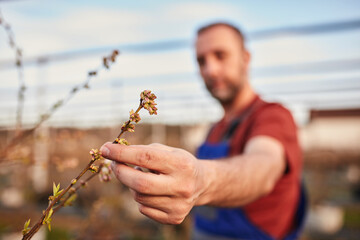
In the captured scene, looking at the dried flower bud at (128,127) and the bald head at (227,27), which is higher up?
the bald head at (227,27)

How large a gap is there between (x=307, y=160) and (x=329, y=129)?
17.3ft

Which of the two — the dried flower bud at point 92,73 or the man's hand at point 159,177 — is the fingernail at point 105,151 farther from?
the dried flower bud at point 92,73

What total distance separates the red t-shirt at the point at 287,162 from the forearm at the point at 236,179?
17 centimetres

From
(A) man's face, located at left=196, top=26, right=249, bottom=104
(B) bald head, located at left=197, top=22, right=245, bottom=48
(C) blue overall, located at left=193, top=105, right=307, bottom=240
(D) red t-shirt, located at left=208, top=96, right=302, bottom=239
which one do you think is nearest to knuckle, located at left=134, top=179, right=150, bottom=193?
(D) red t-shirt, located at left=208, top=96, right=302, bottom=239

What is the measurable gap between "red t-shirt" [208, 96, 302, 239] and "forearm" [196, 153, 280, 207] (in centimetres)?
17

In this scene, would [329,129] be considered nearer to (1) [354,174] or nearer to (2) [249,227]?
(1) [354,174]

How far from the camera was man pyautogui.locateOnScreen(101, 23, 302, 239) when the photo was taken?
17.5 inches

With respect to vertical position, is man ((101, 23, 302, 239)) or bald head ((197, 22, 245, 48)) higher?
bald head ((197, 22, 245, 48))

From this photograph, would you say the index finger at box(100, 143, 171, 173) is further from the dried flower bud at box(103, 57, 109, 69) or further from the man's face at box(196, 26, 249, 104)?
the man's face at box(196, 26, 249, 104)

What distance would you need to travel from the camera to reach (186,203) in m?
0.48

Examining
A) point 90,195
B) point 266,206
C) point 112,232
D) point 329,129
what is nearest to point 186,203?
point 266,206

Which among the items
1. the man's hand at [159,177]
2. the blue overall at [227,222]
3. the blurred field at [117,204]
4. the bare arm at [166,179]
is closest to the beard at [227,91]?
the blue overall at [227,222]

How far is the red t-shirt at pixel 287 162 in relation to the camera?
1221mm

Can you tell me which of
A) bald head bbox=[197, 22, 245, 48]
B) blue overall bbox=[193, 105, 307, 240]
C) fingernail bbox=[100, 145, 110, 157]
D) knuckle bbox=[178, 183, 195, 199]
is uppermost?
bald head bbox=[197, 22, 245, 48]
